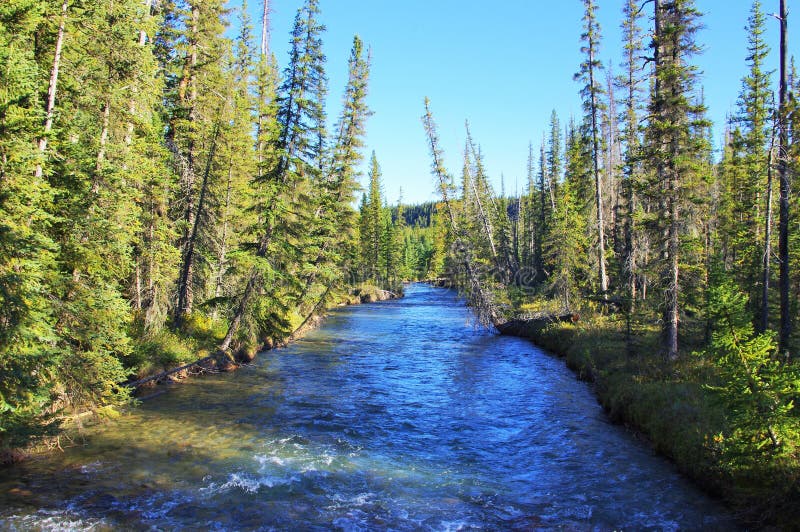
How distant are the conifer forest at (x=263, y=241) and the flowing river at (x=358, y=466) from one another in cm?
114

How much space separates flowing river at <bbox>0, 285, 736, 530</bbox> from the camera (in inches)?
360

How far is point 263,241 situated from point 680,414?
18.7 m

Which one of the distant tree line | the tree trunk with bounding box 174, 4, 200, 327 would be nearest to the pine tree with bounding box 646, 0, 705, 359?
the distant tree line

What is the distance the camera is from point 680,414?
12578 millimetres

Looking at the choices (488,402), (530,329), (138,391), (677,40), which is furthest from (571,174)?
(138,391)

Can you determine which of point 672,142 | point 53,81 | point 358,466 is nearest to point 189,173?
point 53,81

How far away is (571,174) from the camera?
52.7 meters

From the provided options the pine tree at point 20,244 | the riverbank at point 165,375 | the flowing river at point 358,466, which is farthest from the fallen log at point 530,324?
the pine tree at point 20,244

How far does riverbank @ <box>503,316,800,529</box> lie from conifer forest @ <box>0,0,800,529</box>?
0.20 feet

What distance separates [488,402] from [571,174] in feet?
138

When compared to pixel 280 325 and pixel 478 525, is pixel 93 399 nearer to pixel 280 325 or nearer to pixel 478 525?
pixel 478 525

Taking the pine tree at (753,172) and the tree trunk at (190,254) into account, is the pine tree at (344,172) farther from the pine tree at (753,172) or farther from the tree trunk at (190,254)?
the pine tree at (753,172)

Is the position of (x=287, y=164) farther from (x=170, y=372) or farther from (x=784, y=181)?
(x=784, y=181)

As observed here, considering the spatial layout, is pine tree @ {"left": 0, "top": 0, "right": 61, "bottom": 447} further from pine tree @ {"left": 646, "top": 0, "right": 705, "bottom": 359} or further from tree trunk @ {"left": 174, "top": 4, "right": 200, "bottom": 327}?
pine tree @ {"left": 646, "top": 0, "right": 705, "bottom": 359}
